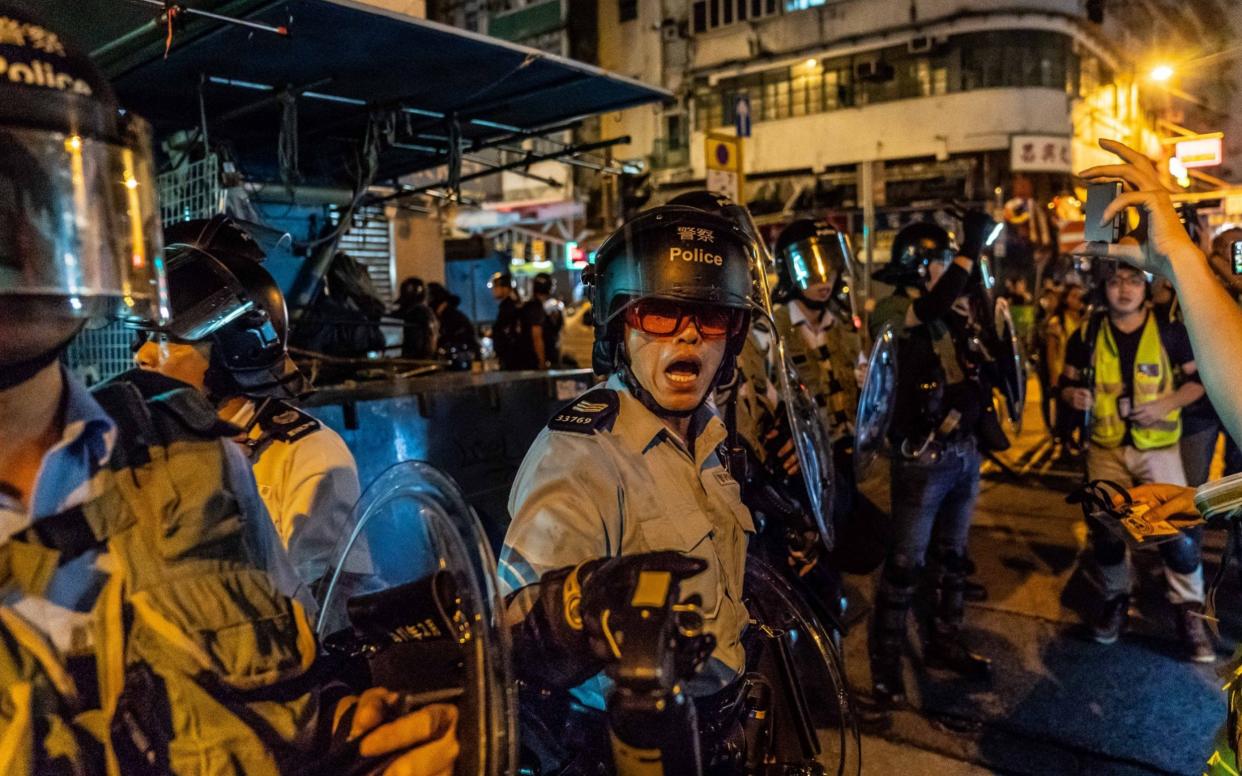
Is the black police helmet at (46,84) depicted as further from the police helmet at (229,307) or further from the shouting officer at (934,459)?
the shouting officer at (934,459)

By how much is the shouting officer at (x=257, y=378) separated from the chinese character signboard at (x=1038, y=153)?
2431cm

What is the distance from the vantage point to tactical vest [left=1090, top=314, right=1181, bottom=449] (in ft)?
16.7

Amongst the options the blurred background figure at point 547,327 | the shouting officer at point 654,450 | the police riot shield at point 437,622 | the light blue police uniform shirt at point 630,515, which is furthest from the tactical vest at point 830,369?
the blurred background figure at point 547,327

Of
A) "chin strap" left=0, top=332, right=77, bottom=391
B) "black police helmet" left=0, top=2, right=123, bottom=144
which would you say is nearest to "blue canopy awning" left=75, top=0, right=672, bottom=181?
"black police helmet" left=0, top=2, right=123, bottom=144

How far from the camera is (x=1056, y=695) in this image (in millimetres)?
4484

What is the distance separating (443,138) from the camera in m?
6.33

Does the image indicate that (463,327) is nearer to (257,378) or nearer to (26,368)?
(257,378)

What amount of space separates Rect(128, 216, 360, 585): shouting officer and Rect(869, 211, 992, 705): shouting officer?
2.88 m

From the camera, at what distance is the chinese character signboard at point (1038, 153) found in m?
23.1

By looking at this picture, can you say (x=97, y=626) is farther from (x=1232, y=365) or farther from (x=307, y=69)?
(x=307, y=69)

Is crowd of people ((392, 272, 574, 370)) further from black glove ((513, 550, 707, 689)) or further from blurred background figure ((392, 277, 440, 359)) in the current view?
black glove ((513, 550, 707, 689))

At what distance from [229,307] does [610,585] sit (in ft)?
5.13

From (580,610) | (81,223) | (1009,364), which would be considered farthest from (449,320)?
(81,223)

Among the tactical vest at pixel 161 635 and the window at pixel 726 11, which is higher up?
the window at pixel 726 11
